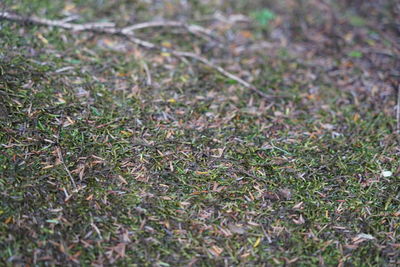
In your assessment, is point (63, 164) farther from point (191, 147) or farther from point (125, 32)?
point (125, 32)

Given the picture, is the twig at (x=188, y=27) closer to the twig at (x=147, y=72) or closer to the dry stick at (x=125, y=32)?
the dry stick at (x=125, y=32)

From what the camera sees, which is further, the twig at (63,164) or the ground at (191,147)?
the twig at (63,164)

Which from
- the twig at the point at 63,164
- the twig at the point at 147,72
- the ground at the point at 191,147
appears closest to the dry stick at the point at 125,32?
the ground at the point at 191,147

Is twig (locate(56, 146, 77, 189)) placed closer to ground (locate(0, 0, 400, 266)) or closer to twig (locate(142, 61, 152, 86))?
ground (locate(0, 0, 400, 266))

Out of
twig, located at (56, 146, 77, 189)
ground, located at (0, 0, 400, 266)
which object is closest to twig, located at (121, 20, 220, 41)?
ground, located at (0, 0, 400, 266)

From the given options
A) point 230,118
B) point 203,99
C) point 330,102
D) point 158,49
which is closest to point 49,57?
point 158,49

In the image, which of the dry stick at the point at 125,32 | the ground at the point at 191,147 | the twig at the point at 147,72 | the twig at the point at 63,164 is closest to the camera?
the ground at the point at 191,147

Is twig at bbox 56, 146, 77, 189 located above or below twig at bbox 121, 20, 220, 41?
below

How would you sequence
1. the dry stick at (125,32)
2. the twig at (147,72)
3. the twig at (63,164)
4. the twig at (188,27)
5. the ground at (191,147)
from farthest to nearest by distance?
the twig at (188,27), the dry stick at (125,32), the twig at (147,72), the twig at (63,164), the ground at (191,147)
